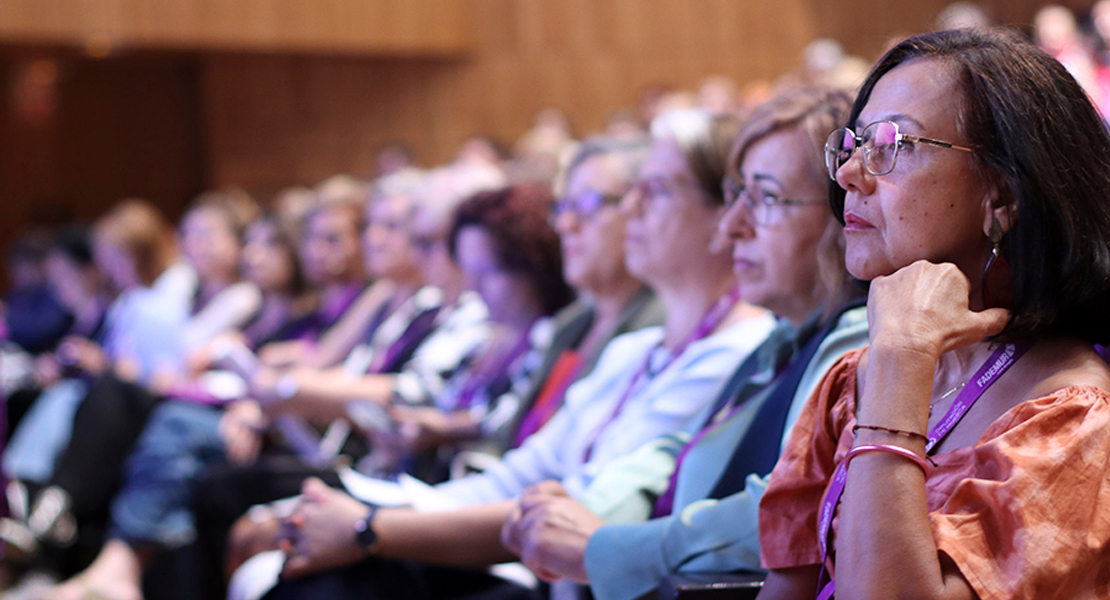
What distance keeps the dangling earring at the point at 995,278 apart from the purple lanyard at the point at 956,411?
45 mm

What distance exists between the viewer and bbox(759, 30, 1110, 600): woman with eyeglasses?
2.79 feet

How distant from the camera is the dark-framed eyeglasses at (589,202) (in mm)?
2273

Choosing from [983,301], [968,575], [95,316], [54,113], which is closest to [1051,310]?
[983,301]

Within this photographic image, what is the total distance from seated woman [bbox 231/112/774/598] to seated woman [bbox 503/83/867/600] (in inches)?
4.4

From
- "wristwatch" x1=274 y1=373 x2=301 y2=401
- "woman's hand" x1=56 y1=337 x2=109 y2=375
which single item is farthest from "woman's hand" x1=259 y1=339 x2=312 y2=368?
"wristwatch" x1=274 y1=373 x2=301 y2=401

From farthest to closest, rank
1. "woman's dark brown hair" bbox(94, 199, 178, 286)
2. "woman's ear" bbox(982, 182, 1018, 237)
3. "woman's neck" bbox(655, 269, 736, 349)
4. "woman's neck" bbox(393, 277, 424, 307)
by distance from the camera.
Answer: "woman's dark brown hair" bbox(94, 199, 178, 286) → "woman's neck" bbox(393, 277, 424, 307) → "woman's neck" bbox(655, 269, 736, 349) → "woman's ear" bbox(982, 182, 1018, 237)

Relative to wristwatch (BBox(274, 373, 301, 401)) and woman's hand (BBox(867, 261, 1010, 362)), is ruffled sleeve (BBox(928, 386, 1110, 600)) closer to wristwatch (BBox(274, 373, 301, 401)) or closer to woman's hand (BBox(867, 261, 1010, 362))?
woman's hand (BBox(867, 261, 1010, 362))

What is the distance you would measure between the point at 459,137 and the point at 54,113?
3123mm

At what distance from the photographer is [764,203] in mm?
1530

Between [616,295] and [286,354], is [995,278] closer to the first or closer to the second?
[616,295]

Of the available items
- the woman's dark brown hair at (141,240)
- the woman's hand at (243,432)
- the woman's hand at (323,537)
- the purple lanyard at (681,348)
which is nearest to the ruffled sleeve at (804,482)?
the purple lanyard at (681,348)

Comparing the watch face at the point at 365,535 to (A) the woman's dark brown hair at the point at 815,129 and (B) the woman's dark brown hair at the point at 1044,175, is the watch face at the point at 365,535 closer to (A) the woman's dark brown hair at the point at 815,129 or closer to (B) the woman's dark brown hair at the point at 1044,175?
(A) the woman's dark brown hair at the point at 815,129

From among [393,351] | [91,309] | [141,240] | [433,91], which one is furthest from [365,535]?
[433,91]

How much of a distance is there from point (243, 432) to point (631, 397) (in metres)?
1.78
